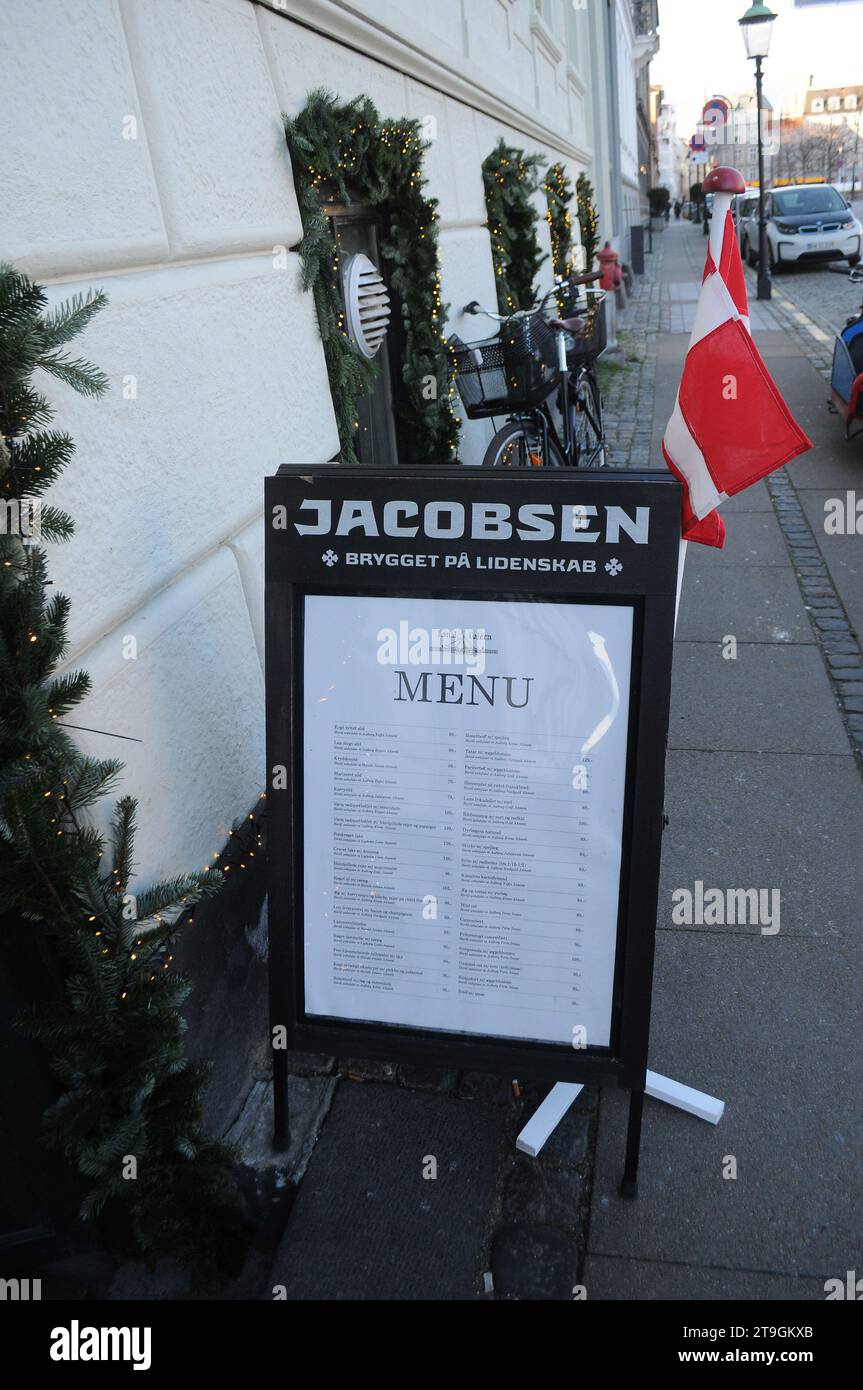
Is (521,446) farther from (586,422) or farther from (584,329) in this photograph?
(586,422)

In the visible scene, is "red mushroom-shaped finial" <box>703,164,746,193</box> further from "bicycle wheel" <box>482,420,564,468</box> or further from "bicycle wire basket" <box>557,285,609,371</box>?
"bicycle wire basket" <box>557,285,609,371</box>

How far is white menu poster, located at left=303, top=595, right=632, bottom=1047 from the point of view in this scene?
2195mm

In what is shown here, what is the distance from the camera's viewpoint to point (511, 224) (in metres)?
7.70

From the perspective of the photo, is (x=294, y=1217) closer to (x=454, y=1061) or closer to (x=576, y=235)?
(x=454, y=1061)

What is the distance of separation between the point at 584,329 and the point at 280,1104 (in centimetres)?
490

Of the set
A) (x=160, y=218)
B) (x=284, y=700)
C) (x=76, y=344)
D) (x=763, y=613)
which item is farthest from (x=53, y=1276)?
(x=763, y=613)

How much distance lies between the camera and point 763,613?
18.4ft

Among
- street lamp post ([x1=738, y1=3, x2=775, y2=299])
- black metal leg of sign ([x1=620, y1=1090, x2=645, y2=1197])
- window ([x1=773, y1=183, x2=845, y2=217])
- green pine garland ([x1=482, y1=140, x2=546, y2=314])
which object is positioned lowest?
black metal leg of sign ([x1=620, y1=1090, x2=645, y2=1197])

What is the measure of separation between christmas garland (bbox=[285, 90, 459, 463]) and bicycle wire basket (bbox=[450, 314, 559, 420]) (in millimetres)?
110

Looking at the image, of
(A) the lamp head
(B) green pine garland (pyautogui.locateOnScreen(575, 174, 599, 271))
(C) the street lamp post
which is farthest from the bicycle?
(A) the lamp head

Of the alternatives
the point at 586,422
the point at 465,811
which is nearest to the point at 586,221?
the point at 586,422

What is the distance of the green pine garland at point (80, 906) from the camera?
1.71m
